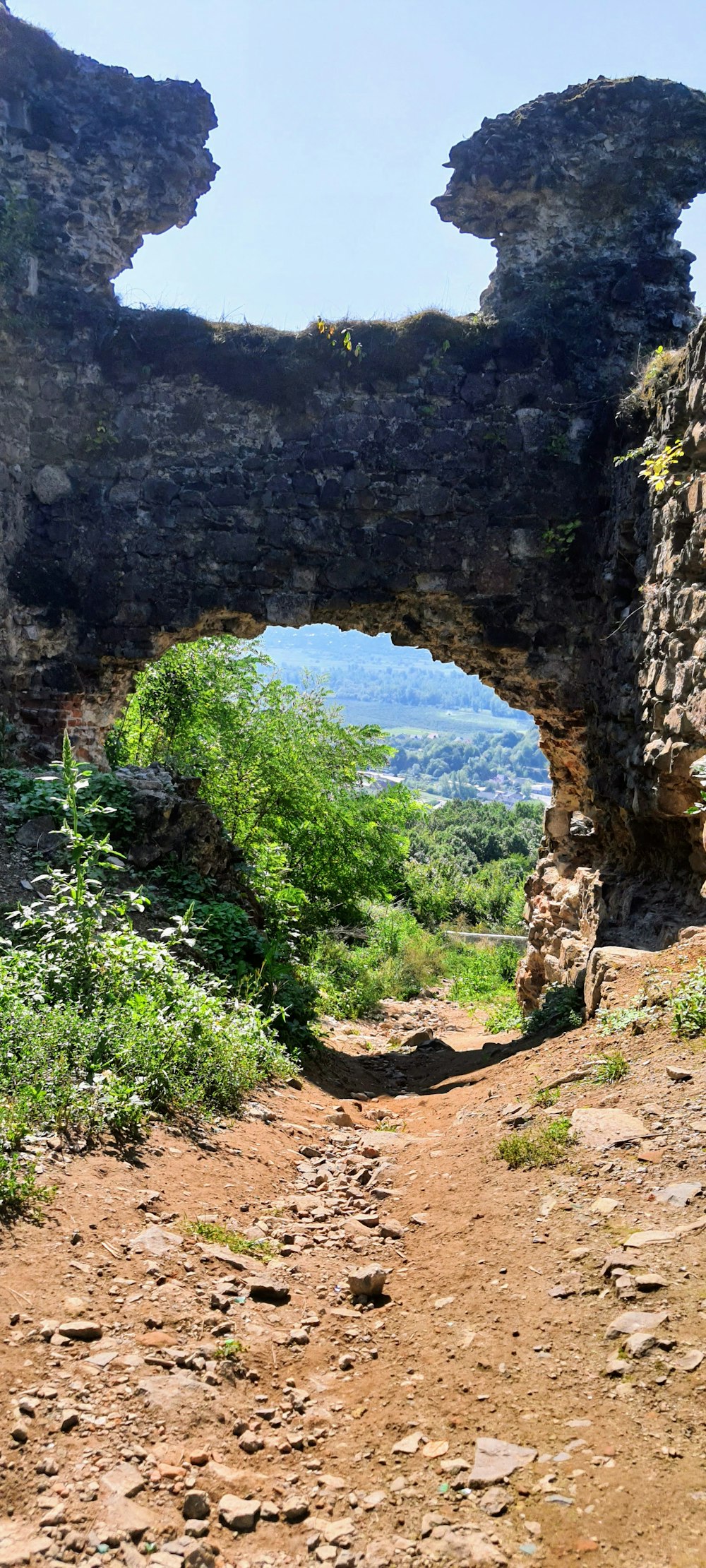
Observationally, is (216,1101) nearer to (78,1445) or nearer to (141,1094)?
(141,1094)

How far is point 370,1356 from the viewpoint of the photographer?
264cm

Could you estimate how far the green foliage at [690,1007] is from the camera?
4.02 meters

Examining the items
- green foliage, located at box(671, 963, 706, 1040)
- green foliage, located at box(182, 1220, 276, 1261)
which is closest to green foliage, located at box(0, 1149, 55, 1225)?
green foliage, located at box(182, 1220, 276, 1261)

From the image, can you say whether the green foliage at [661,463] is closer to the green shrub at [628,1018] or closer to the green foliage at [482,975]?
the green shrub at [628,1018]

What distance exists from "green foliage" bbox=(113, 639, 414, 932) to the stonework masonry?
7.39 ft

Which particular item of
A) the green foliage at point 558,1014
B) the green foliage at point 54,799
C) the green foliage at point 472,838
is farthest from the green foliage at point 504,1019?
the green foliage at point 472,838

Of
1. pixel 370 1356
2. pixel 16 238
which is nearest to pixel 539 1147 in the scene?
pixel 370 1356

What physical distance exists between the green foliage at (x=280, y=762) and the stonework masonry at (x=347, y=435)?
2254 mm

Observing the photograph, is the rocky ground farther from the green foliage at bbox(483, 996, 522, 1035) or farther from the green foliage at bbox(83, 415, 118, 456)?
the green foliage at bbox(83, 415, 118, 456)

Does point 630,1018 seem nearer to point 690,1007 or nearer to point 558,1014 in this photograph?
point 690,1007

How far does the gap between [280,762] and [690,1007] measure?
736 cm

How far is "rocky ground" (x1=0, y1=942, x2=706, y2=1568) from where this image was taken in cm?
187

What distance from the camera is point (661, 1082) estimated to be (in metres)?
3.73

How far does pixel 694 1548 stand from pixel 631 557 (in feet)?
21.5
